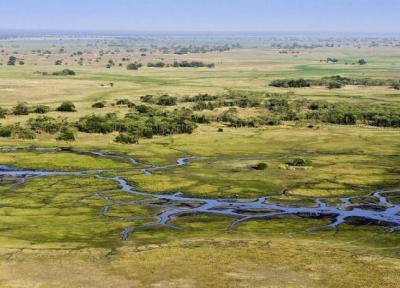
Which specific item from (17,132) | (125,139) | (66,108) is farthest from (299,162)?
(66,108)

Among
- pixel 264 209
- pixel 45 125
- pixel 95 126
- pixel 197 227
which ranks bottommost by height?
pixel 95 126

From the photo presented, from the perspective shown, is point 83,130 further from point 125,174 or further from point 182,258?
point 182,258

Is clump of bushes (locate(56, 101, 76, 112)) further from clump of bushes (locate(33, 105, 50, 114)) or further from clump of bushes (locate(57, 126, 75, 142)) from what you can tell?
clump of bushes (locate(57, 126, 75, 142))

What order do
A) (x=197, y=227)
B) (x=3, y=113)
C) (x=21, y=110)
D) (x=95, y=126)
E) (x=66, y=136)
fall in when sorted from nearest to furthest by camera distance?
(x=197, y=227) → (x=66, y=136) → (x=95, y=126) → (x=3, y=113) → (x=21, y=110)

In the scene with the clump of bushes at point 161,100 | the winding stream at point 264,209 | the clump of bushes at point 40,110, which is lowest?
the clump of bushes at point 161,100

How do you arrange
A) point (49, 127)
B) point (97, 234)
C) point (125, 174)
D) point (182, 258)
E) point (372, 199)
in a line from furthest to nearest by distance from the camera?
point (49, 127) → point (125, 174) → point (372, 199) → point (97, 234) → point (182, 258)

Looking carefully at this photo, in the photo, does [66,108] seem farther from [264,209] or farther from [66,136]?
[264,209]

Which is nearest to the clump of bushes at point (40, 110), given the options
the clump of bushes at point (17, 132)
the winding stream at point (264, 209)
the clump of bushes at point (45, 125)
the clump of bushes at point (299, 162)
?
the clump of bushes at point (45, 125)

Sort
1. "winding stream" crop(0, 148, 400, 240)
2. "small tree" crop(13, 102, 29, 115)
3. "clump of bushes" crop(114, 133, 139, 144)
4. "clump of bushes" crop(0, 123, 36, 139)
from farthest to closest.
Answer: "small tree" crop(13, 102, 29, 115) < "clump of bushes" crop(0, 123, 36, 139) < "clump of bushes" crop(114, 133, 139, 144) < "winding stream" crop(0, 148, 400, 240)

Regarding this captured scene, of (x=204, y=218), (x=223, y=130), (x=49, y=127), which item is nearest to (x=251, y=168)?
(x=204, y=218)

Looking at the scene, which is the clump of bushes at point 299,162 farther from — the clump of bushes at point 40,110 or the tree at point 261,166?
the clump of bushes at point 40,110

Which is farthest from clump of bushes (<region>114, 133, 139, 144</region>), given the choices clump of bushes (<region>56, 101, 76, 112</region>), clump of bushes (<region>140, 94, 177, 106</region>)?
clump of bushes (<region>140, 94, 177, 106</region>)
